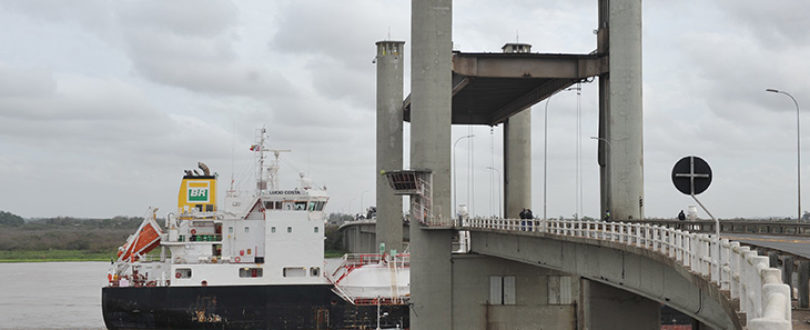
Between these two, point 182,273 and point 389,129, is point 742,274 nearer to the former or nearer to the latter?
point 182,273

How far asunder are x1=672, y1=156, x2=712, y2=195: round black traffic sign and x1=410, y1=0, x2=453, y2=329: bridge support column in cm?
3420

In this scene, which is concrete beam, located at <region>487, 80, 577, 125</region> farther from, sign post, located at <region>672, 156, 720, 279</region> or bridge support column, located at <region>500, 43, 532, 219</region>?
sign post, located at <region>672, 156, 720, 279</region>

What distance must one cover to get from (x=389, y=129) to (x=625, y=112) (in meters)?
37.7

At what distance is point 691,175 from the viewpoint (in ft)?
51.0

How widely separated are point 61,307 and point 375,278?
2909 cm

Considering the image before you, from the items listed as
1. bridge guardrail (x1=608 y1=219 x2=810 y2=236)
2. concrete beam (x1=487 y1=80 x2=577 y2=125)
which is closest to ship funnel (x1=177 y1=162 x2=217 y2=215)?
concrete beam (x1=487 y1=80 x2=577 y2=125)

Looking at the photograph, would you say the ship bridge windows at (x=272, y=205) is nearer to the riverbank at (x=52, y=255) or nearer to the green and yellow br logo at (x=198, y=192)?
the green and yellow br logo at (x=198, y=192)

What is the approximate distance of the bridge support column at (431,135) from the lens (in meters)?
49.2

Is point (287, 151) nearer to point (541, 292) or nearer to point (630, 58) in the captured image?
point (541, 292)

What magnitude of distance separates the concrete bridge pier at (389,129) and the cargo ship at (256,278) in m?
21.2

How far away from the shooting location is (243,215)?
198ft

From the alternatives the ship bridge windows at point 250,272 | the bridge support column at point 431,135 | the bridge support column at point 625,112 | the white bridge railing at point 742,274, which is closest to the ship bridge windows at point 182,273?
the ship bridge windows at point 250,272

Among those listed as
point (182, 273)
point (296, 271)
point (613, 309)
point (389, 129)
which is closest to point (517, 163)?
point (389, 129)

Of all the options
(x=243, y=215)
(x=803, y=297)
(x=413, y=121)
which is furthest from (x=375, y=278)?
(x=803, y=297)
